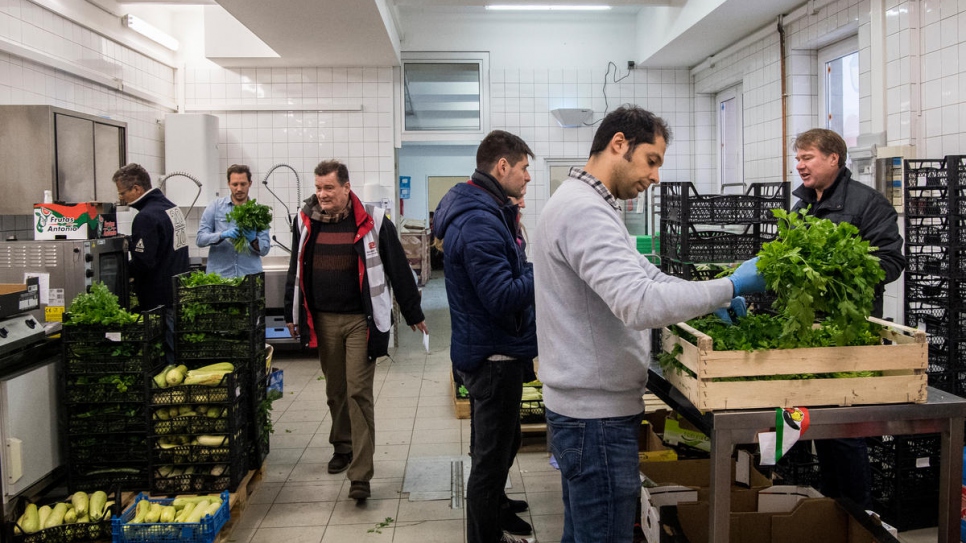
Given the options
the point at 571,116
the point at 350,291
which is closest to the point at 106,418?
the point at 350,291

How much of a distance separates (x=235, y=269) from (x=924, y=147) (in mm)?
4642

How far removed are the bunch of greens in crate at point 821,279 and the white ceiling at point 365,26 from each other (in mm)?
4159

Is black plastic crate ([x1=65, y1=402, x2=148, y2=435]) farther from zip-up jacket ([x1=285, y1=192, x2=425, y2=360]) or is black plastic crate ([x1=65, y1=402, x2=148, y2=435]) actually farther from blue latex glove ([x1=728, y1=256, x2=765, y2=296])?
blue latex glove ([x1=728, y1=256, x2=765, y2=296])

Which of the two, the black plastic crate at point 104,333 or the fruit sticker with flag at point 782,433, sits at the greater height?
the black plastic crate at point 104,333

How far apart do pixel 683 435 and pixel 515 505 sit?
0.86 m

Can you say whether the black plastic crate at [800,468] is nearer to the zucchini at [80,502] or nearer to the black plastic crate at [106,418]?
the black plastic crate at [106,418]

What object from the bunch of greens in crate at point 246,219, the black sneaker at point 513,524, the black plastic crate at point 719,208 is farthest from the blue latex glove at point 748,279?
the bunch of greens in crate at point 246,219

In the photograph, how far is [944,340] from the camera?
3.44 meters

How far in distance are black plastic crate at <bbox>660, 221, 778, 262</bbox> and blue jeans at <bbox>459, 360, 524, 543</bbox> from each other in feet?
4.32

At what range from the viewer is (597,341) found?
2008mm

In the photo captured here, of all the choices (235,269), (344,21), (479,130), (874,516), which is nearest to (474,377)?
(874,516)

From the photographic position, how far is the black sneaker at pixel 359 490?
3.65 m

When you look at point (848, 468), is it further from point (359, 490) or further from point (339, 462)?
point (339, 462)

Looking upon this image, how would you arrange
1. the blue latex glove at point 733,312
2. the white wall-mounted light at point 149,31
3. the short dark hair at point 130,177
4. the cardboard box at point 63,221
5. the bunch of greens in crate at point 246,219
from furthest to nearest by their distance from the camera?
1. the white wall-mounted light at point 149,31
2. the bunch of greens in crate at point 246,219
3. the short dark hair at point 130,177
4. the cardboard box at point 63,221
5. the blue latex glove at point 733,312
